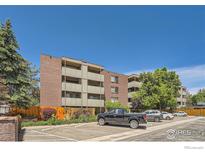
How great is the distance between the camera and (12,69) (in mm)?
16609

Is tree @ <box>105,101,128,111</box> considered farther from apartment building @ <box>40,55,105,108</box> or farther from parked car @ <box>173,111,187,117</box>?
parked car @ <box>173,111,187,117</box>

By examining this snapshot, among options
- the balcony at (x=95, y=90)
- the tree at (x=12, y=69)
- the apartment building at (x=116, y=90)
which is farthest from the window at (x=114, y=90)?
the tree at (x=12, y=69)

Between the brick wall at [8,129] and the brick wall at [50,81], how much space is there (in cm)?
500

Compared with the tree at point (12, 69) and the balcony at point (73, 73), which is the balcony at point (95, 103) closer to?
the balcony at point (73, 73)

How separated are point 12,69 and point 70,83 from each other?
11.5 meters

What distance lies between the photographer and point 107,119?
882 inches

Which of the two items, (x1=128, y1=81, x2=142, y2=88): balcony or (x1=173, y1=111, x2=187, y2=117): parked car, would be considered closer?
(x1=128, y1=81, x2=142, y2=88): balcony

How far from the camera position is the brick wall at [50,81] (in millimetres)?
18878

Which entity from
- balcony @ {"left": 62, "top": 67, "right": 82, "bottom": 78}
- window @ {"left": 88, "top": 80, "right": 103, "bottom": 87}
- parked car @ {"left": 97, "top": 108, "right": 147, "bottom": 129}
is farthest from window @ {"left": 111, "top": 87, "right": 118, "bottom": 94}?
parked car @ {"left": 97, "top": 108, "right": 147, "bottom": 129}

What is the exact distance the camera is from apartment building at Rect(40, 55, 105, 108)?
1909 cm

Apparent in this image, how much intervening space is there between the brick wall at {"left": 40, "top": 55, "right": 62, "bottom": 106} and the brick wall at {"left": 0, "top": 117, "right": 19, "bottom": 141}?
500 cm

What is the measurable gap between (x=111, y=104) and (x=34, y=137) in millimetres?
15344
